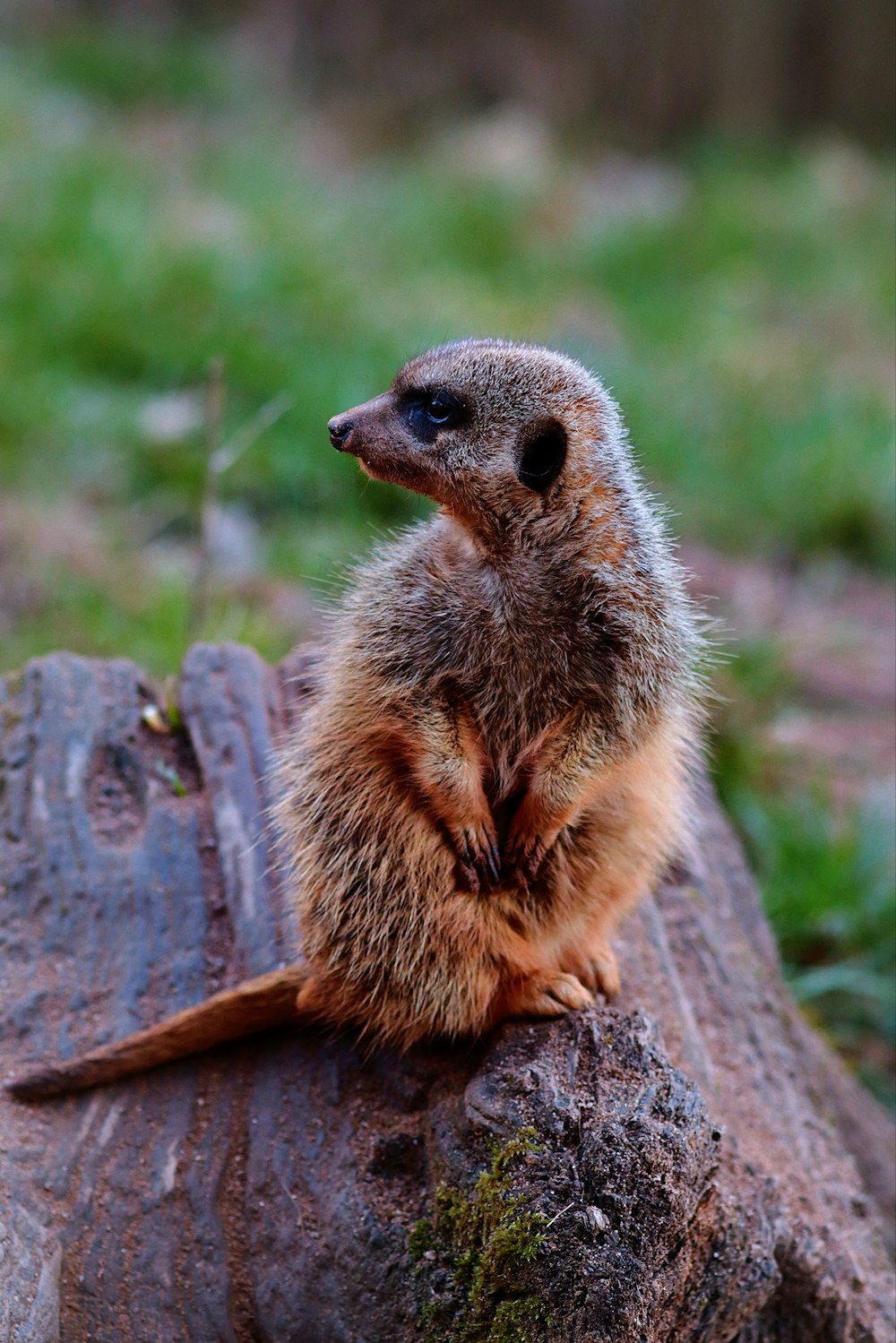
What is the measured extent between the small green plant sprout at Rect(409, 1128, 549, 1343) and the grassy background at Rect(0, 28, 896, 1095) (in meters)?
1.47

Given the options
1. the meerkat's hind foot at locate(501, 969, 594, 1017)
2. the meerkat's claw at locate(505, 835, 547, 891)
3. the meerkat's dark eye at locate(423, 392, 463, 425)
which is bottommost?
the meerkat's hind foot at locate(501, 969, 594, 1017)

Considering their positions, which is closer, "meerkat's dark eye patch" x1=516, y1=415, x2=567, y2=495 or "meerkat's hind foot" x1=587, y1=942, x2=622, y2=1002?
"meerkat's dark eye patch" x1=516, y1=415, x2=567, y2=495

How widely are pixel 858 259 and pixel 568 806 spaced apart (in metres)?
9.15

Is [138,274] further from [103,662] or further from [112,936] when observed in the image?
[112,936]

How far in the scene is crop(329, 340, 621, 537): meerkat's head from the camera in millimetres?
2510

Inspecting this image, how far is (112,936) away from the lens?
279cm

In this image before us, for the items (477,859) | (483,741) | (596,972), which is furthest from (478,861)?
(596,972)

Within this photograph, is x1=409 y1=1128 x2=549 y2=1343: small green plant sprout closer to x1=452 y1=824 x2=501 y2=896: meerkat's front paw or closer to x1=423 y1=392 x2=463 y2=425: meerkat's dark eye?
x1=452 y1=824 x2=501 y2=896: meerkat's front paw

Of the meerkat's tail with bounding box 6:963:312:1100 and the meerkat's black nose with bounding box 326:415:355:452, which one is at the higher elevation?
the meerkat's black nose with bounding box 326:415:355:452

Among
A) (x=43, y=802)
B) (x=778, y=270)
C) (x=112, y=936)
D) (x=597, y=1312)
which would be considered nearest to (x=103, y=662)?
(x=43, y=802)

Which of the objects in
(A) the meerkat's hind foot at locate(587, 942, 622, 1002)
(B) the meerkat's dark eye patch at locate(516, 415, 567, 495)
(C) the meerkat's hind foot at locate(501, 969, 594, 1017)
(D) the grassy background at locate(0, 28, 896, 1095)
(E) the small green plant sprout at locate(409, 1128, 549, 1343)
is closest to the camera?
(E) the small green plant sprout at locate(409, 1128, 549, 1343)

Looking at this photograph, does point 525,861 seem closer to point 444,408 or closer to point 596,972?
point 596,972

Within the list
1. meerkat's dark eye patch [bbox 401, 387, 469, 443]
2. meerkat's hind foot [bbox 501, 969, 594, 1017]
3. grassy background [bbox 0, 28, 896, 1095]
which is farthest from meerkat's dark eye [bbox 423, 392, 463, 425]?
meerkat's hind foot [bbox 501, 969, 594, 1017]

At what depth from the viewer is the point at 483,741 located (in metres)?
2.52
